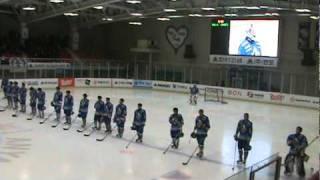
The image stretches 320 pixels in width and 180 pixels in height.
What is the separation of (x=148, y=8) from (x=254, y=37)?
26.8 ft

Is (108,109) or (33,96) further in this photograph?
(33,96)

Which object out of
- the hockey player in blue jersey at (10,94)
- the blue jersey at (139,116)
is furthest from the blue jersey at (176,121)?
the hockey player in blue jersey at (10,94)

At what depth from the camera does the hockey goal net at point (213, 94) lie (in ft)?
105

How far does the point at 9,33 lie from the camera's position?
1631 inches

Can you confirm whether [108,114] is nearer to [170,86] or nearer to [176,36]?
[170,86]

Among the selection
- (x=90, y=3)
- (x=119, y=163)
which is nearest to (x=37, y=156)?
(x=119, y=163)

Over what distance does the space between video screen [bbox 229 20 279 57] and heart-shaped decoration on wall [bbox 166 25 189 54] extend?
7.19 meters

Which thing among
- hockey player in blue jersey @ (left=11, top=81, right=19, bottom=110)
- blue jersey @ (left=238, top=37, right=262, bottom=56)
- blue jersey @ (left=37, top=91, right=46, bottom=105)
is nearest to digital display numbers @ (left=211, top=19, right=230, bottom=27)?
blue jersey @ (left=238, top=37, right=262, bottom=56)

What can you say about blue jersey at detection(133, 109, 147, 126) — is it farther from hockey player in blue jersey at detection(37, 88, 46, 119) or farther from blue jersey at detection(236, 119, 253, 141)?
hockey player in blue jersey at detection(37, 88, 46, 119)

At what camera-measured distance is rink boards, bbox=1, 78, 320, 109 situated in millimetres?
30228

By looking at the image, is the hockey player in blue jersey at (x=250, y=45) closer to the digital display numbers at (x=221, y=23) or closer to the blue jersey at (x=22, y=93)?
the digital display numbers at (x=221, y=23)

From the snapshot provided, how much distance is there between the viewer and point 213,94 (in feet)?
111

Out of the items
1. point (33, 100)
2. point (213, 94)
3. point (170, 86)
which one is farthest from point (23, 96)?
point (170, 86)

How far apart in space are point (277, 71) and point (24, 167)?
83.1 ft
